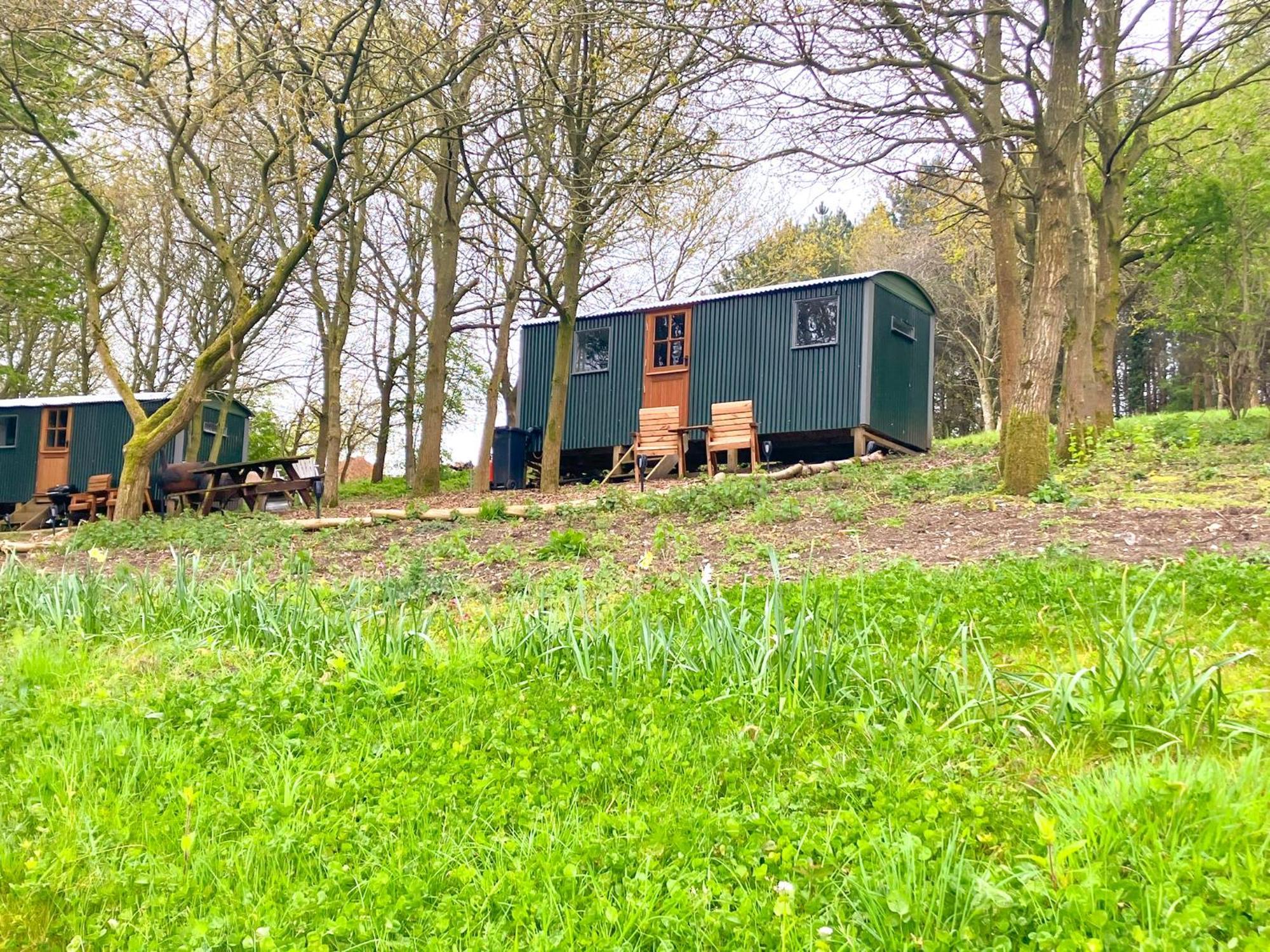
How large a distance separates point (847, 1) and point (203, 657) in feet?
21.0

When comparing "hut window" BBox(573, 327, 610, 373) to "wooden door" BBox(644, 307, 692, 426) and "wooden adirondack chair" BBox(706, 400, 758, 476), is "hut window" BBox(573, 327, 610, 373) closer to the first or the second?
"wooden door" BBox(644, 307, 692, 426)

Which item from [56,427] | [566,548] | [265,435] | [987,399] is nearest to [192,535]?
[566,548]

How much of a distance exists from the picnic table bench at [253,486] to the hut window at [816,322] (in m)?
8.03

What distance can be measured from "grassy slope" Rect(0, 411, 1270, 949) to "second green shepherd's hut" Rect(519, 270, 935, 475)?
10.7 m

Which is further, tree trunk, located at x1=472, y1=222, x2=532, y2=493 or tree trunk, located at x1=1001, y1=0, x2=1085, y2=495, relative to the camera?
tree trunk, located at x1=472, y1=222, x2=532, y2=493

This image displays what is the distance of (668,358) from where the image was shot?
53.3 ft

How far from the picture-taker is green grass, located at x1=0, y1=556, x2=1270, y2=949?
1925 mm

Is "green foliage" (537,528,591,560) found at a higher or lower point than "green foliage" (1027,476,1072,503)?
lower

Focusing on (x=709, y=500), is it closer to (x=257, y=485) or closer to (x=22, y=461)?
(x=257, y=485)

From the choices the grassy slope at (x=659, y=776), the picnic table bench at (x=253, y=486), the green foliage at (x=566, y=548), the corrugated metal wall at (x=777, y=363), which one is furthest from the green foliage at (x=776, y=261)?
the grassy slope at (x=659, y=776)

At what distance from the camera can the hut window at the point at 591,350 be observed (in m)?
16.8

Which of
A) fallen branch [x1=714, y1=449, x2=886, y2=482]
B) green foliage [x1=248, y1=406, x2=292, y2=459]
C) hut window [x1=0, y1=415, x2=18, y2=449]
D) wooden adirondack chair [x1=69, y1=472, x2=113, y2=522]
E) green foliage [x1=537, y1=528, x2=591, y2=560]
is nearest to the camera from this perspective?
green foliage [x1=537, y1=528, x2=591, y2=560]

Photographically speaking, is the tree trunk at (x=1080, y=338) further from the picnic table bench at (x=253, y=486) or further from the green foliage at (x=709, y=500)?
the picnic table bench at (x=253, y=486)

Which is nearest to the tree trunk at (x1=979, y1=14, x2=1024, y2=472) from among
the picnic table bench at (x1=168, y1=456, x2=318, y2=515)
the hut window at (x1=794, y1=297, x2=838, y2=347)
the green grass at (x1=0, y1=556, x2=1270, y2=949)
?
the green grass at (x1=0, y1=556, x2=1270, y2=949)
